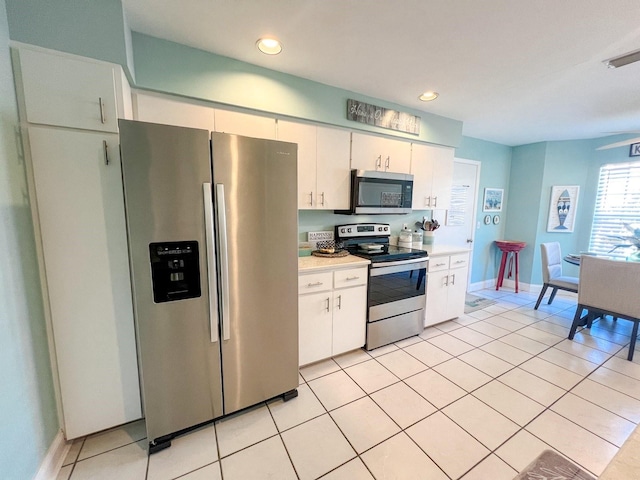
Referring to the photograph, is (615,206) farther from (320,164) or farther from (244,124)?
(244,124)

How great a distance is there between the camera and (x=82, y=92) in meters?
1.38

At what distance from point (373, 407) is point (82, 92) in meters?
2.63

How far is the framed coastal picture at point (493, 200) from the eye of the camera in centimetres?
434

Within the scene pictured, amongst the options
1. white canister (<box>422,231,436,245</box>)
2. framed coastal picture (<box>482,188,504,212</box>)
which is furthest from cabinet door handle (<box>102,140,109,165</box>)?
framed coastal picture (<box>482,188,504,212</box>)

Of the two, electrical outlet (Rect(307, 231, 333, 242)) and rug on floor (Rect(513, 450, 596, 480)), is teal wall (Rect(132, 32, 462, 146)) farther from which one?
rug on floor (Rect(513, 450, 596, 480))

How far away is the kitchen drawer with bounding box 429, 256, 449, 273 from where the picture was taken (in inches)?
111

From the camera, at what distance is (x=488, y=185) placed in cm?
435

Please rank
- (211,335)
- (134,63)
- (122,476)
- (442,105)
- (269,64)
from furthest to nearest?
(442,105) → (269,64) → (134,63) → (211,335) → (122,476)

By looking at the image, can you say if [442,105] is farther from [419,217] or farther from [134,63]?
[134,63]

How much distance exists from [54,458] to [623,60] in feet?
14.5

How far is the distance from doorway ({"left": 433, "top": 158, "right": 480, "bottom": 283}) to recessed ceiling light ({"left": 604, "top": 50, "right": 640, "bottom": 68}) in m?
1.97

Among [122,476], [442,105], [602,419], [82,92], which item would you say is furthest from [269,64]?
[602,419]

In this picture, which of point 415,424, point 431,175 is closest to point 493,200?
point 431,175

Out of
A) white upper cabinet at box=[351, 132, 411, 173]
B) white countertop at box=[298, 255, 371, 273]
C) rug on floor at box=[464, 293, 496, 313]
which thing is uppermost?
white upper cabinet at box=[351, 132, 411, 173]
